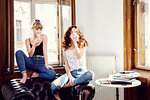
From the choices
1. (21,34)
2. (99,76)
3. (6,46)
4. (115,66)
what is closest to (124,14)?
(115,66)

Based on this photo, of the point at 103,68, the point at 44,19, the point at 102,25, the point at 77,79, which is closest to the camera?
the point at 77,79

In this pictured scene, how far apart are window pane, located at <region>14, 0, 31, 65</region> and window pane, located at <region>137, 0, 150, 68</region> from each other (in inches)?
75.6

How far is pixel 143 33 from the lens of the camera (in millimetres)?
2709

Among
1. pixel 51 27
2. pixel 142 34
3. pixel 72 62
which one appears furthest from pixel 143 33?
pixel 51 27

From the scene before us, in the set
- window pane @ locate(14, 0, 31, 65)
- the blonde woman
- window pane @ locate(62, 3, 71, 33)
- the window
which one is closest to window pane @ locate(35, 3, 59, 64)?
window pane @ locate(62, 3, 71, 33)

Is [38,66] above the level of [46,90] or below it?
above

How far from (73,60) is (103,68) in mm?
638

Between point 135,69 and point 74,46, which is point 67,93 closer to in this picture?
point 74,46

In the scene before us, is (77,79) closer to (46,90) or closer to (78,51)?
(78,51)

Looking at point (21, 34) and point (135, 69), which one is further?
point (21, 34)

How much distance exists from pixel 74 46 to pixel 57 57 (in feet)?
2.79

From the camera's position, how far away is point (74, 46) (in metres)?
2.91

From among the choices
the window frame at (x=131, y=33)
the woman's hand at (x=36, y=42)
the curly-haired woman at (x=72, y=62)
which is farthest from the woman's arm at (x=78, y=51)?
the window frame at (x=131, y=33)

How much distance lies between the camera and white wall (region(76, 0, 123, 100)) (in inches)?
123
